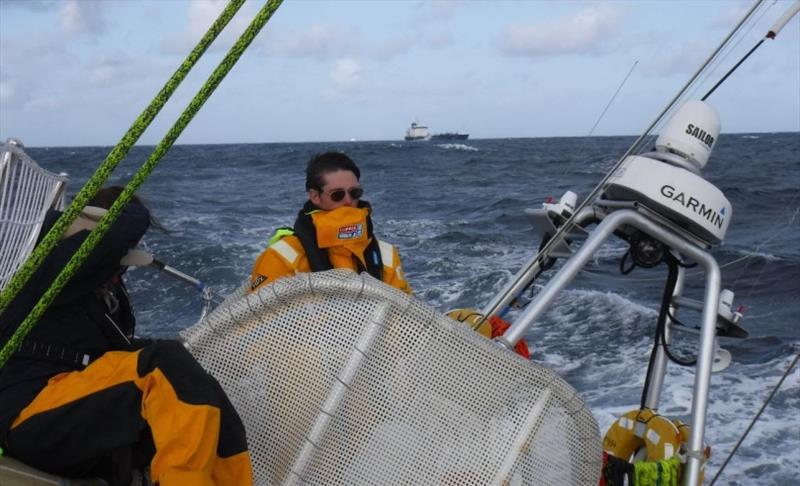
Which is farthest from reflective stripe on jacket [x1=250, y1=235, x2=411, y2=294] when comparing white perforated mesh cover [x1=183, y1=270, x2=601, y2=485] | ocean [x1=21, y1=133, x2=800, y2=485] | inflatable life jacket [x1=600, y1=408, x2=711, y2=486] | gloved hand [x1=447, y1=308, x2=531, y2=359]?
ocean [x1=21, y1=133, x2=800, y2=485]

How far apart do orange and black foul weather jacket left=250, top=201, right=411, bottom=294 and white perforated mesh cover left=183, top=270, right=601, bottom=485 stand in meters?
0.57

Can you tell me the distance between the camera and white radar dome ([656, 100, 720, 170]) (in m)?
3.24

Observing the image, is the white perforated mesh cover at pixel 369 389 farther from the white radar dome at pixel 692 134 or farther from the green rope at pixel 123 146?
the white radar dome at pixel 692 134

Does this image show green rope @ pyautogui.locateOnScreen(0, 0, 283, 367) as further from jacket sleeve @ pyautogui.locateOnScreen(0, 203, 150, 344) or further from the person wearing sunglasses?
the person wearing sunglasses

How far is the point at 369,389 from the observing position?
236cm

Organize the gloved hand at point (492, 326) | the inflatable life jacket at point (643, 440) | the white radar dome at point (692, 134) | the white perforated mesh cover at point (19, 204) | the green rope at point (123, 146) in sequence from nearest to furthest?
the green rope at point (123, 146) < the white perforated mesh cover at point (19, 204) < the inflatable life jacket at point (643, 440) < the gloved hand at point (492, 326) < the white radar dome at point (692, 134)

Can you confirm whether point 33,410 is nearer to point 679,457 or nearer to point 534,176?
point 679,457

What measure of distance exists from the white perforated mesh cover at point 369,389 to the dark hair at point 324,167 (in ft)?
Answer: 3.29

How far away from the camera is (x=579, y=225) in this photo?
10.7 ft

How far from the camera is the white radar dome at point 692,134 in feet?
10.6

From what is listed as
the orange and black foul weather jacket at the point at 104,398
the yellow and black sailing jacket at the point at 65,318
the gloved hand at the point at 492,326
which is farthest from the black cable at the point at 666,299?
the yellow and black sailing jacket at the point at 65,318

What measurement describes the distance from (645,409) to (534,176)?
992 inches

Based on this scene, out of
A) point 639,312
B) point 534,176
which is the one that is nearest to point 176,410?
point 639,312

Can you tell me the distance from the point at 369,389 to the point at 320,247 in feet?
2.51
